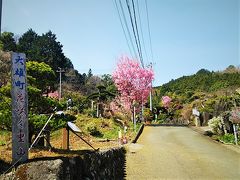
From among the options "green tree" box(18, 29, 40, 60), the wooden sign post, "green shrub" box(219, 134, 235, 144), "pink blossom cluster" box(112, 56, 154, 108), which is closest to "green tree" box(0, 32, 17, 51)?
"green tree" box(18, 29, 40, 60)

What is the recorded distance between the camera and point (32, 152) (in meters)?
7.86

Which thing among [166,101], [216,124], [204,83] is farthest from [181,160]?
[204,83]

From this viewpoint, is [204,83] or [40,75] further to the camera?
[204,83]

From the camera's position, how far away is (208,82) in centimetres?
4750

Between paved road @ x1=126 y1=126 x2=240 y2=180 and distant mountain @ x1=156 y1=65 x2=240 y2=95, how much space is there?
26.2 metres

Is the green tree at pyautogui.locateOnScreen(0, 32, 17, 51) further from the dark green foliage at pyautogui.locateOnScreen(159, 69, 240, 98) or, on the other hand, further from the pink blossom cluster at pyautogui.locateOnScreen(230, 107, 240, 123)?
the pink blossom cluster at pyautogui.locateOnScreen(230, 107, 240, 123)

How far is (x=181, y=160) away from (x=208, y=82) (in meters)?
36.4

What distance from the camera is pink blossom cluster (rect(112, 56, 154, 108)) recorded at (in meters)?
29.7

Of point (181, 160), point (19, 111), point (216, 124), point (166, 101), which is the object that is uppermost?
point (166, 101)

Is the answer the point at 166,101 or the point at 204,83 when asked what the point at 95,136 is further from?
the point at 204,83

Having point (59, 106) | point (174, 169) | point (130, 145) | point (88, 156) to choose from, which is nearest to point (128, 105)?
point (130, 145)

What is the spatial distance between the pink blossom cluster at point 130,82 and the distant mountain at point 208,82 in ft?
50.8

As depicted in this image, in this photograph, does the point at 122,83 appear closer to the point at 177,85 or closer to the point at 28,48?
the point at 28,48

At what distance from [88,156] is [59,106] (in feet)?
11.6
